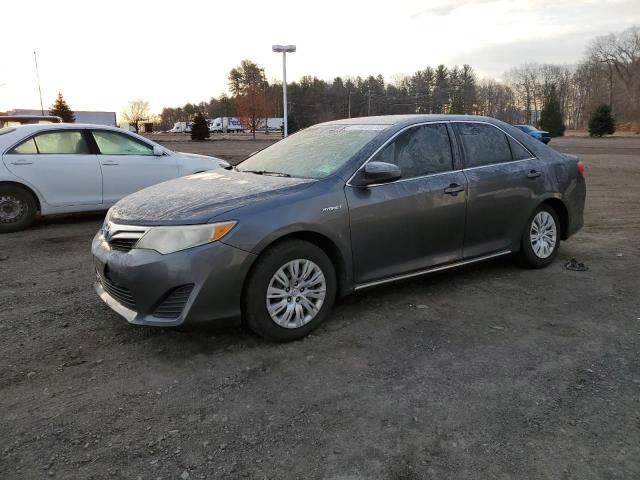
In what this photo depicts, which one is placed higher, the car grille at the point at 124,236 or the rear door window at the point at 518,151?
the rear door window at the point at 518,151

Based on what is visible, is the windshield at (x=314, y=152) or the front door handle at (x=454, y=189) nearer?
the windshield at (x=314, y=152)

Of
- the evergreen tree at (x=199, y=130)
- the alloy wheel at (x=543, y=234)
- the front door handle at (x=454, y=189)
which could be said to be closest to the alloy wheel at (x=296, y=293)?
the front door handle at (x=454, y=189)

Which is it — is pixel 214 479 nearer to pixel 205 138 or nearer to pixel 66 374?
pixel 66 374

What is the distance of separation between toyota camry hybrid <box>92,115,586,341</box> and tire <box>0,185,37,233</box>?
429 cm

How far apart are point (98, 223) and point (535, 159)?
21.4ft

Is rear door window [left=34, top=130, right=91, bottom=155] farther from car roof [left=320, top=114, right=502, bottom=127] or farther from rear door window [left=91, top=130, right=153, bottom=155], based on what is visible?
car roof [left=320, top=114, right=502, bottom=127]

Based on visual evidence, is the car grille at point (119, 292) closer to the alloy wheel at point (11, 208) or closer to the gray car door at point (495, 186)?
the gray car door at point (495, 186)

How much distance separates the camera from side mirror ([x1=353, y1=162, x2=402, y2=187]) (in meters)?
4.08

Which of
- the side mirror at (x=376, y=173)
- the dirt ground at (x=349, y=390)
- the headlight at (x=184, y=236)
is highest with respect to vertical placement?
the side mirror at (x=376, y=173)

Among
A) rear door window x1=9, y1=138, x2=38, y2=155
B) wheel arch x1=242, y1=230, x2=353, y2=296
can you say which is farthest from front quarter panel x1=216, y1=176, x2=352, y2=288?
rear door window x1=9, y1=138, x2=38, y2=155

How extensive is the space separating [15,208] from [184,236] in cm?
553

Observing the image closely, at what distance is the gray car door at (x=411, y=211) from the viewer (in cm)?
417

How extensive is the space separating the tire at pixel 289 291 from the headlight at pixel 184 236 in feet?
1.13

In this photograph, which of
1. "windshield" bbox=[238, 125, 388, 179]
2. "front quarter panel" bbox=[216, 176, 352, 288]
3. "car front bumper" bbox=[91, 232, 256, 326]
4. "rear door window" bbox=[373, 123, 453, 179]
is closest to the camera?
"car front bumper" bbox=[91, 232, 256, 326]
